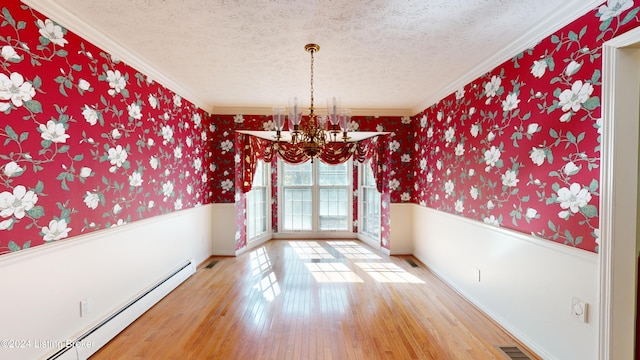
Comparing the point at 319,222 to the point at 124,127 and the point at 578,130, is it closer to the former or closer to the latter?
the point at 124,127

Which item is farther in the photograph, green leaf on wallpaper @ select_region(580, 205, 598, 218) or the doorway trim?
green leaf on wallpaper @ select_region(580, 205, 598, 218)

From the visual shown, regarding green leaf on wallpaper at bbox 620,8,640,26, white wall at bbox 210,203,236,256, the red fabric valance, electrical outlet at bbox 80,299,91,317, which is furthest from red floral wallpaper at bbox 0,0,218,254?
green leaf on wallpaper at bbox 620,8,640,26

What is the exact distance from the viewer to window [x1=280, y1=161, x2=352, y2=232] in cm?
591

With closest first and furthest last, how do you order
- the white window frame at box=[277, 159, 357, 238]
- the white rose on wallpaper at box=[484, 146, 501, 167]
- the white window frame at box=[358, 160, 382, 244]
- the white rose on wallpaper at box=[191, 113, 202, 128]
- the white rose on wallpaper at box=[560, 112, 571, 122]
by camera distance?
the white rose on wallpaper at box=[560, 112, 571, 122], the white rose on wallpaper at box=[484, 146, 501, 167], the white rose on wallpaper at box=[191, 113, 202, 128], the white window frame at box=[358, 160, 382, 244], the white window frame at box=[277, 159, 357, 238]

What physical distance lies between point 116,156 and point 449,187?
3.63 m

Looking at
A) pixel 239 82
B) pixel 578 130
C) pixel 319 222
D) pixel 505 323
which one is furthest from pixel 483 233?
pixel 319 222

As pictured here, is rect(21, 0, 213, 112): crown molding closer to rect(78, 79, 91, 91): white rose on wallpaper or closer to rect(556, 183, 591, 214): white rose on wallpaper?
rect(78, 79, 91, 91): white rose on wallpaper

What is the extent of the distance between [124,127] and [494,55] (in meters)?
3.53

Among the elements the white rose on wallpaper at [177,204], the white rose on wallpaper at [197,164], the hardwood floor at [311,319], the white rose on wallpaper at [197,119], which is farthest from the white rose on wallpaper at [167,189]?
the hardwood floor at [311,319]

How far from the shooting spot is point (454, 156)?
129 inches

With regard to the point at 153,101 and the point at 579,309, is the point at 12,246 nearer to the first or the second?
the point at 153,101

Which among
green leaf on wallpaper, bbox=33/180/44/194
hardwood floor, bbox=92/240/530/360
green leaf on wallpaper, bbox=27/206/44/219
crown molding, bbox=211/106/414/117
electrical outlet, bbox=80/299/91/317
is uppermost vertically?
crown molding, bbox=211/106/414/117

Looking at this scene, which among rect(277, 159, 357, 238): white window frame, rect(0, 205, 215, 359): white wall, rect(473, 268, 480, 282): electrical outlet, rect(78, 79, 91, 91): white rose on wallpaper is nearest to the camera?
rect(0, 205, 215, 359): white wall

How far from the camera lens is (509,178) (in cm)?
238
